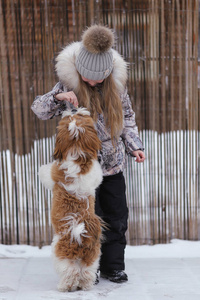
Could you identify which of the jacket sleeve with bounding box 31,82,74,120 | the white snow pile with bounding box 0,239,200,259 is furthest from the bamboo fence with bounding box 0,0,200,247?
the jacket sleeve with bounding box 31,82,74,120

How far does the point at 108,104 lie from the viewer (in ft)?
8.35

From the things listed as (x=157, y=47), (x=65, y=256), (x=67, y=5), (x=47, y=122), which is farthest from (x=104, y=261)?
(x=67, y=5)

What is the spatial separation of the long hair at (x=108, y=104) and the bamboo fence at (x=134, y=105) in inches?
23.3

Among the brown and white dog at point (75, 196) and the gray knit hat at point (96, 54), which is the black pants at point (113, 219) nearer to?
the brown and white dog at point (75, 196)

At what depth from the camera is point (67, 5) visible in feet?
9.90

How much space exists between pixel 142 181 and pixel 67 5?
135cm

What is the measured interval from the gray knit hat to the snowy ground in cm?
122

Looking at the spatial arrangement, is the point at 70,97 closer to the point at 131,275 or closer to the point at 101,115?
the point at 101,115

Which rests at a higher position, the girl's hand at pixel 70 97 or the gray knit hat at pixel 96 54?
the gray knit hat at pixel 96 54

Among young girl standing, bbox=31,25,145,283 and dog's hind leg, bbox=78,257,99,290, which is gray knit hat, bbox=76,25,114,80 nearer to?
young girl standing, bbox=31,25,145,283

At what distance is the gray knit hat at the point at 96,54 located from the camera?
91.7 inches

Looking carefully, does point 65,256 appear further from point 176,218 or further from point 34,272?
point 176,218

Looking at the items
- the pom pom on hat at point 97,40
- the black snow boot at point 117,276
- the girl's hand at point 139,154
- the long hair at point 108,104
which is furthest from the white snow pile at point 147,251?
the pom pom on hat at point 97,40

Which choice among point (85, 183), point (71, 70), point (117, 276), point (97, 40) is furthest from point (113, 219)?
point (97, 40)
